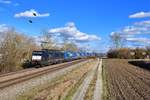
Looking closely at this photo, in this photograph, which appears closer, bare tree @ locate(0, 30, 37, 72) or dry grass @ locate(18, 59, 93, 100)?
dry grass @ locate(18, 59, 93, 100)

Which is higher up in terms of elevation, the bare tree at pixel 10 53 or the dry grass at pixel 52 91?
the bare tree at pixel 10 53

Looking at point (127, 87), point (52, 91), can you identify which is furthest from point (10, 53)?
point (52, 91)

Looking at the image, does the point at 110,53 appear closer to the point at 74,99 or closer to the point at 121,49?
the point at 121,49

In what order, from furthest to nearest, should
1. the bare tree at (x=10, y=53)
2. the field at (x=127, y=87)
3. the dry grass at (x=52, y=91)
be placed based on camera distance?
1. the bare tree at (x=10, y=53)
2. the field at (x=127, y=87)
3. the dry grass at (x=52, y=91)

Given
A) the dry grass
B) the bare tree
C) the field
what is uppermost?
the bare tree

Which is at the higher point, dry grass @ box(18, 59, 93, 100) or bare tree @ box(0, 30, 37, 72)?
bare tree @ box(0, 30, 37, 72)

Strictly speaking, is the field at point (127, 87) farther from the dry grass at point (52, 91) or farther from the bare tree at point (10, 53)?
the bare tree at point (10, 53)

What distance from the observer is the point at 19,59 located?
51.9 m

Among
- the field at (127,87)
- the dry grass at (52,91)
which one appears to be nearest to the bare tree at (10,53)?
the field at (127,87)

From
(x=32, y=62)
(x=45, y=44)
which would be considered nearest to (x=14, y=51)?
(x=32, y=62)

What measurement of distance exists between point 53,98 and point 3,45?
33917mm

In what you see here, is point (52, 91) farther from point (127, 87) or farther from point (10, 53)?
point (10, 53)

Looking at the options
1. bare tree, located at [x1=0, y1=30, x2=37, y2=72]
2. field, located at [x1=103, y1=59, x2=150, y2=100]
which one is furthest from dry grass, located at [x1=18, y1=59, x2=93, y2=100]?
bare tree, located at [x1=0, y1=30, x2=37, y2=72]

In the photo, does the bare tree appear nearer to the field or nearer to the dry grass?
the field
